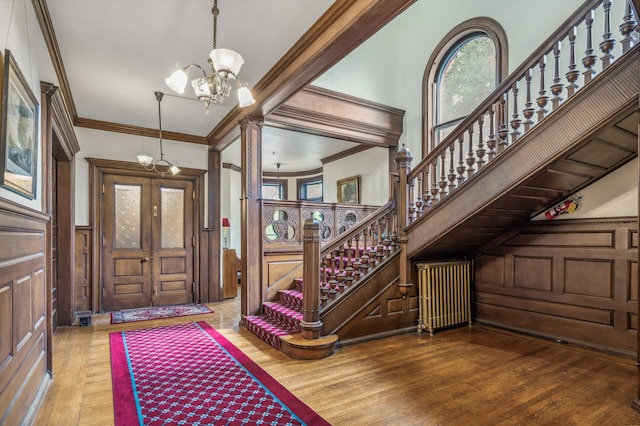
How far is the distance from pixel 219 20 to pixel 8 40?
1472 millimetres

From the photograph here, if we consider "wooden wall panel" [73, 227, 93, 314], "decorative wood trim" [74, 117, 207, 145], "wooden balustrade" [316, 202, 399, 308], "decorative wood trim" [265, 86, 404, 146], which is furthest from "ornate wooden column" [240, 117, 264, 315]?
"wooden wall panel" [73, 227, 93, 314]

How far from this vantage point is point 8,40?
195cm

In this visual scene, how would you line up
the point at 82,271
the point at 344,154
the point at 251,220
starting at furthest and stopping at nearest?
1. the point at 344,154
2. the point at 82,271
3. the point at 251,220

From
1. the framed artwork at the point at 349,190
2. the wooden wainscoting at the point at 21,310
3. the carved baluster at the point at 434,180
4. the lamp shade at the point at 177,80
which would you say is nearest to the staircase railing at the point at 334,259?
the carved baluster at the point at 434,180

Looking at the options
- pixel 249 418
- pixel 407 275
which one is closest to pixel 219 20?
pixel 249 418

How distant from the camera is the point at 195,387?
9.22ft

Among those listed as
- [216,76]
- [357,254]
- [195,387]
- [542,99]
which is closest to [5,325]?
[195,387]

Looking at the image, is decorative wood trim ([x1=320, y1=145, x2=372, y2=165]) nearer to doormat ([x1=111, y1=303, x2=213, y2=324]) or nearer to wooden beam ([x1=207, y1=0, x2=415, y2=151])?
wooden beam ([x1=207, y1=0, x2=415, y2=151])

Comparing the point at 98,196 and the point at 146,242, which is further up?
the point at 98,196

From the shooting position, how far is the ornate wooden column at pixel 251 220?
460cm

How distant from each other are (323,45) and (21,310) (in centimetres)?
296

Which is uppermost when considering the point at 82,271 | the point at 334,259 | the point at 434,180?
the point at 434,180

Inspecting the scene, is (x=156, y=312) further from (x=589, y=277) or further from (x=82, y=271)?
(x=589, y=277)

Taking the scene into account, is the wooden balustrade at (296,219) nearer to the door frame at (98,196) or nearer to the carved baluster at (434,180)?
the carved baluster at (434,180)
